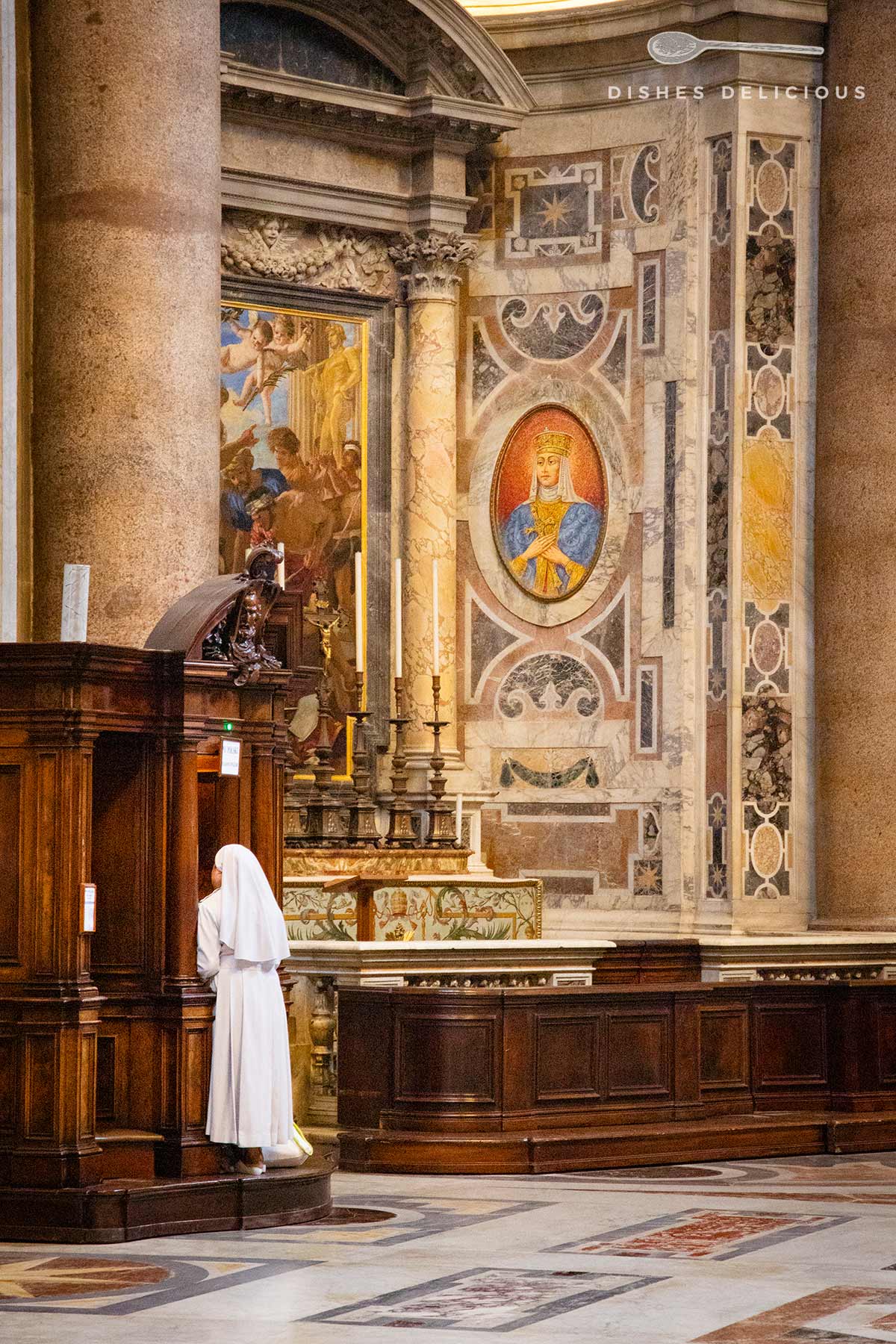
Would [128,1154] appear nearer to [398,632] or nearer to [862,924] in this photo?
[398,632]

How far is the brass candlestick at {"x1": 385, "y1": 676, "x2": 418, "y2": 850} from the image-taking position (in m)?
15.5

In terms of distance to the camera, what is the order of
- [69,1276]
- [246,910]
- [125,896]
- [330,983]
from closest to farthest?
[69,1276], [246,910], [125,896], [330,983]

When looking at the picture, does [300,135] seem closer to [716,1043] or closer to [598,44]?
[598,44]

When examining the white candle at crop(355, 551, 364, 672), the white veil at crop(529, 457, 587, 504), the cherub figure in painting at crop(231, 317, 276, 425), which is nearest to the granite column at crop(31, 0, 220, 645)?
the cherub figure in painting at crop(231, 317, 276, 425)

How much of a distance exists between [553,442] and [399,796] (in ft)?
10.4

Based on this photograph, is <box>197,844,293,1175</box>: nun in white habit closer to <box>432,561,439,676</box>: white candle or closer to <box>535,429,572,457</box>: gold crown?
<box>432,561,439,676</box>: white candle

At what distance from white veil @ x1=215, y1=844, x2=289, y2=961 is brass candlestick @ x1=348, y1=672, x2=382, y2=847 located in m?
5.11

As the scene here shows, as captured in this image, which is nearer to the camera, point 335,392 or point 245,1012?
point 245,1012

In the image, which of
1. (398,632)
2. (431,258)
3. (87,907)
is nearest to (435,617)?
(398,632)

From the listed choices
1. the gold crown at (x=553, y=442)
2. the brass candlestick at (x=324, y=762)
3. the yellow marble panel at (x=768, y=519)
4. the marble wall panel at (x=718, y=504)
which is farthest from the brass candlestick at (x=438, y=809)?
the yellow marble panel at (x=768, y=519)

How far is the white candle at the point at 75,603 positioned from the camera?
9.86m

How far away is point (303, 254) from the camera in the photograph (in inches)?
656

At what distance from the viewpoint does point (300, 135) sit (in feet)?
54.2

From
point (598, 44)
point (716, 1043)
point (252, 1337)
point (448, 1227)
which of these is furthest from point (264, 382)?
point (252, 1337)
